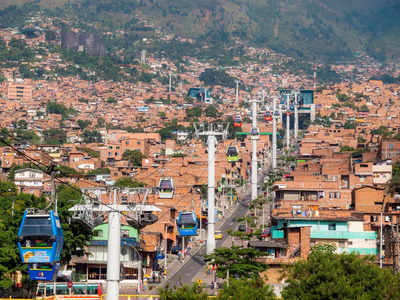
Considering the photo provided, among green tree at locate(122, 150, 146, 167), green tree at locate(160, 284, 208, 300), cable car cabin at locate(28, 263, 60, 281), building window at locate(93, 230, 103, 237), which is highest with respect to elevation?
green tree at locate(122, 150, 146, 167)

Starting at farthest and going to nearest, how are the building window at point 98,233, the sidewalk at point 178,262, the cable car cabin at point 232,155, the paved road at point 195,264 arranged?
the cable car cabin at point 232,155
the sidewalk at point 178,262
the building window at point 98,233
the paved road at point 195,264

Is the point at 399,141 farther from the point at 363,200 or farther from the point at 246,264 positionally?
the point at 246,264

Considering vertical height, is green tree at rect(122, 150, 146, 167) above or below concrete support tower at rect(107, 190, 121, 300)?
above

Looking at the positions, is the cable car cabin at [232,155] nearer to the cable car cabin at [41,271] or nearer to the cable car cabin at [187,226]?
the cable car cabin at [187,226]

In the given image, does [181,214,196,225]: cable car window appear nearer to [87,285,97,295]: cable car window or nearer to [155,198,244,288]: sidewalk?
[155,198,244,288]: sidewalk

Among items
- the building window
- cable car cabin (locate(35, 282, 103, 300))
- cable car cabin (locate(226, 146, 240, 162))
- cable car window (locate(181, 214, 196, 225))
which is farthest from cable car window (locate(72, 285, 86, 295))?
cable car cabin (locate(226, 146, 240, 162))

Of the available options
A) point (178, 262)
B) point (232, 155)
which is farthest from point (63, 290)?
point (232, 155)

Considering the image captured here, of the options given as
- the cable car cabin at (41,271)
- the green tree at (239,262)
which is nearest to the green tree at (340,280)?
the cable car cabin at (41,271)
